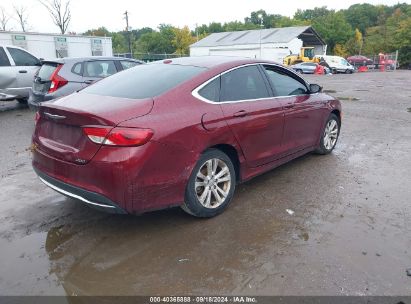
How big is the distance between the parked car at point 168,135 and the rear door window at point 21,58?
7.87 metres

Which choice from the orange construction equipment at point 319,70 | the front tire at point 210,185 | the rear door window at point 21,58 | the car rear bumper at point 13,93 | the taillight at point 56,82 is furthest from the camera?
the orange construction equipment at point 319,70

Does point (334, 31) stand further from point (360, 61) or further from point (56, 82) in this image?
point (56, 82)

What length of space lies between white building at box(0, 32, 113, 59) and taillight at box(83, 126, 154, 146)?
23.3 meters

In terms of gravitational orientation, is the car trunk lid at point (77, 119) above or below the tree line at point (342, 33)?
below

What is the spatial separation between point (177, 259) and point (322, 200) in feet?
6.71

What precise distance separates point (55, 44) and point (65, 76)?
1912 centimetres

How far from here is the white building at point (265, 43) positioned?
47.7 metres

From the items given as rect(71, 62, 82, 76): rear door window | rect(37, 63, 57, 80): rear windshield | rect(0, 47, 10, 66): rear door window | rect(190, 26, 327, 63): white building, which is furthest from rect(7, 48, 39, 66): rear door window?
rect(190, 26, 327, 63): white building

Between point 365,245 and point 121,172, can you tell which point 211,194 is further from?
point 365,245

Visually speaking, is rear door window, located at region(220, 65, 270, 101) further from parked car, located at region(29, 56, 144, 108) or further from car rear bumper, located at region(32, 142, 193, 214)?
parked car, located at region(29, 56, 144, 108)

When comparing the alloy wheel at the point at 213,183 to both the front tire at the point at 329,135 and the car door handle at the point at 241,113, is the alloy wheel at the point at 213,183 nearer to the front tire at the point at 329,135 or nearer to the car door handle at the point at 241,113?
the car door handle at the point at 241,113

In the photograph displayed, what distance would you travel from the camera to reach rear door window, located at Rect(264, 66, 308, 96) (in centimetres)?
478

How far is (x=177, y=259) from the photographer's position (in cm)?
322

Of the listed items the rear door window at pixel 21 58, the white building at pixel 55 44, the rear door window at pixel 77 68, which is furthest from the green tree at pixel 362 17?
the rear door window at pixel 77 68
